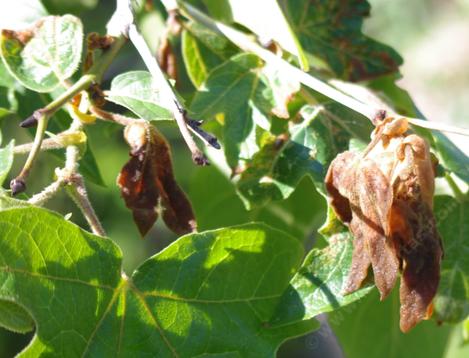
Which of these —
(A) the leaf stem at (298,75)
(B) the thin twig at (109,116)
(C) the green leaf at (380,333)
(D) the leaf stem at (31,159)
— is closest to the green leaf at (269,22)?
(A) the leaf stem at (298,75)

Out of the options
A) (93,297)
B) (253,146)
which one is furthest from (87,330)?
(253,146)

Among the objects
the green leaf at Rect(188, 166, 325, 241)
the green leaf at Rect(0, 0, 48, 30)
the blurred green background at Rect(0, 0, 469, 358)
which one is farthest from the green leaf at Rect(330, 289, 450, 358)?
the green leaf at Rect(0, 0, 48, 30)

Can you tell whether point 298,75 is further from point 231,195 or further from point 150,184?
point 231,195

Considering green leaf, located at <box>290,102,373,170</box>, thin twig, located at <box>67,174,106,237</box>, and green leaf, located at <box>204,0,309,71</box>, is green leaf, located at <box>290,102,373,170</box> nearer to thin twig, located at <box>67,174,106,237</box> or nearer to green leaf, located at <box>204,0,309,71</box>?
green leaf, located at <box>204,0,309,71</box>

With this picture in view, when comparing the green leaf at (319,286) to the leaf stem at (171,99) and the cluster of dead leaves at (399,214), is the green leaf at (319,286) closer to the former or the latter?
the cluster of dead leaves at (399,214)

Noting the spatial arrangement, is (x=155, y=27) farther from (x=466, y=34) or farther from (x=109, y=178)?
(x=466, y=34)

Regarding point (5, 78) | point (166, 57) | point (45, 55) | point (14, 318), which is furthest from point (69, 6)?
point (14, 318)
